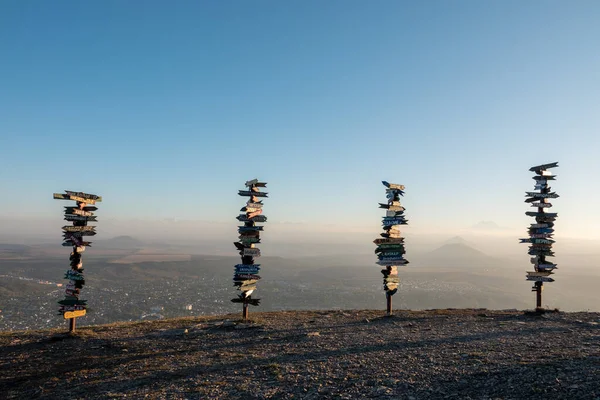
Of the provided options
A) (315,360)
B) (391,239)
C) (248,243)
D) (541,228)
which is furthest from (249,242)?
(541,228)

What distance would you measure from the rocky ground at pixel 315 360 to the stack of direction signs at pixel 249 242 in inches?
104

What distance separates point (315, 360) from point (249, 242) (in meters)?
12.4

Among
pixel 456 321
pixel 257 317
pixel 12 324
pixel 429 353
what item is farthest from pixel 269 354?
pixel 12 324

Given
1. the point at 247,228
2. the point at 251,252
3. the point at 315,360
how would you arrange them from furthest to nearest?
the point at 247,228, the point at 251,252, the point at 315,360

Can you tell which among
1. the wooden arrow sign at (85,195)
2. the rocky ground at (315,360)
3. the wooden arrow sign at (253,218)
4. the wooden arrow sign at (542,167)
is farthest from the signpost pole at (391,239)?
the wooden arrow sign at (85,195)

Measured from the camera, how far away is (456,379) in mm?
11289

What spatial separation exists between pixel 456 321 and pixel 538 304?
365 inches

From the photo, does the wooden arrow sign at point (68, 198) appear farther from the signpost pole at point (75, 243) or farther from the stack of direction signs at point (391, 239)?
the stack of direction signs at point (391, 239)

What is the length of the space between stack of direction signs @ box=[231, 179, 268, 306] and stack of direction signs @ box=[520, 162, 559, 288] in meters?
→ 19.8

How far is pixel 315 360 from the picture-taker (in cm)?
1438

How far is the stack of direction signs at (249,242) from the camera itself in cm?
2531

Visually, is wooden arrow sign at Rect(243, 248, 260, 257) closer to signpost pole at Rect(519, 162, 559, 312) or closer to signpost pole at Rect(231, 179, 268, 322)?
signpost pole at Rect(231, 179, 268, 322)

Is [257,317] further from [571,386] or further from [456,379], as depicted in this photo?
[571,386]

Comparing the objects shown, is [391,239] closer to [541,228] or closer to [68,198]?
[541,228]
